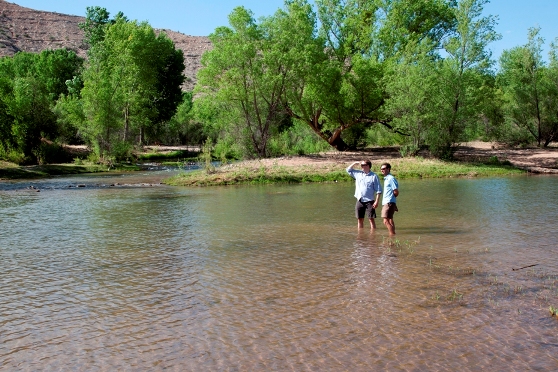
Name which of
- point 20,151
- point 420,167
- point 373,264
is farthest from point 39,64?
point 373,264

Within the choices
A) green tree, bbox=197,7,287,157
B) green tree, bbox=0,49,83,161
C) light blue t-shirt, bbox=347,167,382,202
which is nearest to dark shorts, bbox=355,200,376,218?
light blue t-shirt, bbox=347,167,382,202

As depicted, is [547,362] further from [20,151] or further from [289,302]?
[20,151]

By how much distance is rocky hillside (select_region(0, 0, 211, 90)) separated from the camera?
120625mm

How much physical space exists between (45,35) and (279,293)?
141 m

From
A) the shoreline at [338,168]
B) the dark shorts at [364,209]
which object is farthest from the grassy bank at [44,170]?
the dark shorts at [364,209]

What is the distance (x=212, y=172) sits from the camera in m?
29.6

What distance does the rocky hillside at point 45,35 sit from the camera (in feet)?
396

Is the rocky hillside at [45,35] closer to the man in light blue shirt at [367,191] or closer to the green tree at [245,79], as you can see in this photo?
the green tree at [245,79]

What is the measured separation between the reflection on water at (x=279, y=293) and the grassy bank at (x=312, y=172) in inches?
510

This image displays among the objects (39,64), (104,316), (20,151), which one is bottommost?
(104,316)

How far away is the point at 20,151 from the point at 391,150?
2877 centimetres

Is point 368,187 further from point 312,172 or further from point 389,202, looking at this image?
point 312,172

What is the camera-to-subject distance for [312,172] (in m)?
31.1

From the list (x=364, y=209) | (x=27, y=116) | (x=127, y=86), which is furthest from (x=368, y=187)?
(x=127, y=86)
